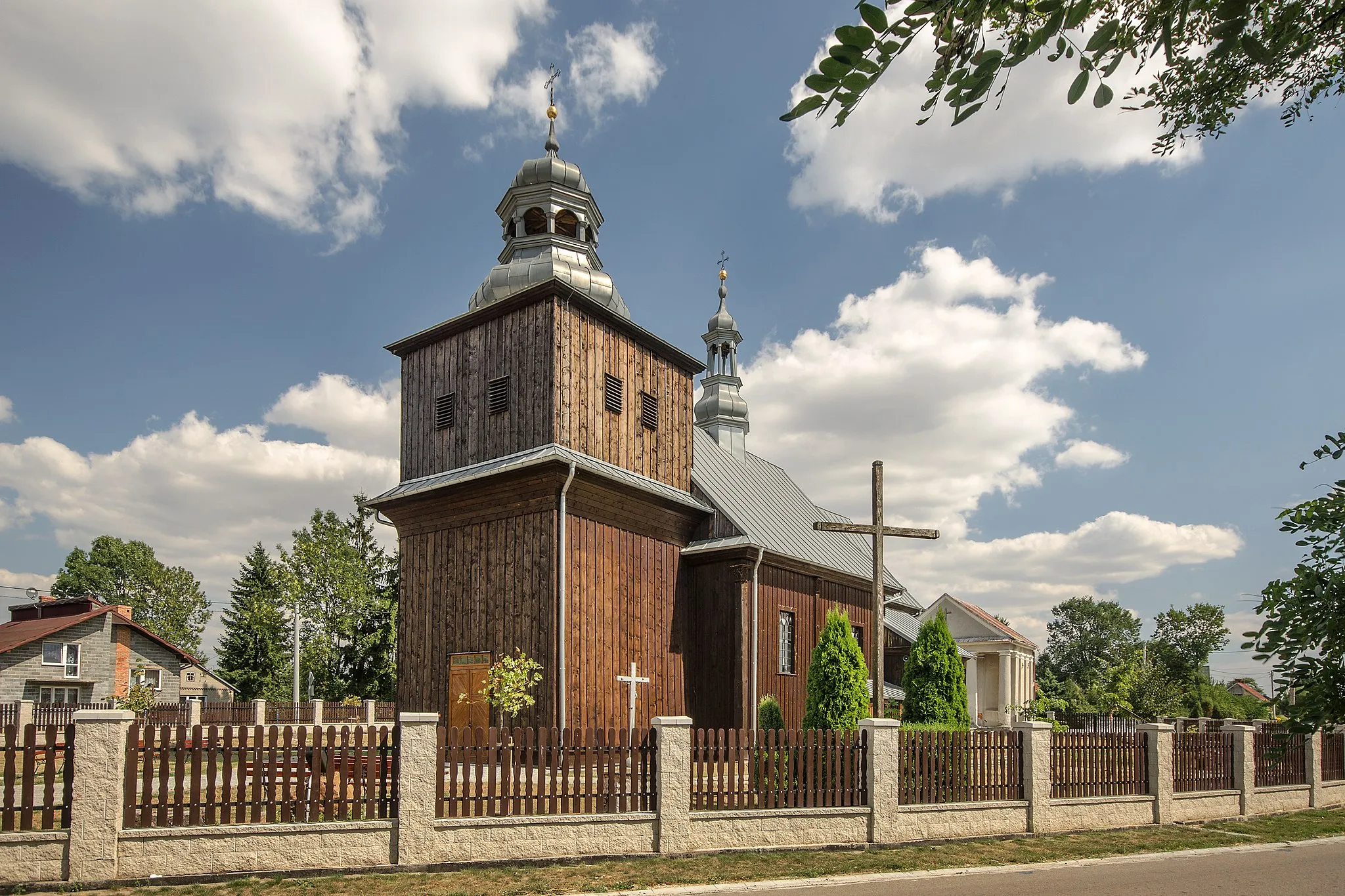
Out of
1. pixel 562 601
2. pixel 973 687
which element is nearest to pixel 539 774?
pixel 562 601

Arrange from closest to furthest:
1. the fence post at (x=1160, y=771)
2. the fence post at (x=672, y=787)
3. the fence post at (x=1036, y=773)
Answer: the fence post at (x=672, y=787), the fence post at (x=1036, y=773), the fence post at (x=1160, y=771)

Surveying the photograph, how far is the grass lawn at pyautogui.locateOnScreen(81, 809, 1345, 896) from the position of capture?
9305 millimetres

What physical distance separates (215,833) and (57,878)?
1.43 metres

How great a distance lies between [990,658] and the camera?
46375 millimetres

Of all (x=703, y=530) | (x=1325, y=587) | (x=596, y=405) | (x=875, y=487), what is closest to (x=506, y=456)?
(x=596, y=405)

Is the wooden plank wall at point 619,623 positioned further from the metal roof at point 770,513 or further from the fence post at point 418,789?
the fence post at point 418,789

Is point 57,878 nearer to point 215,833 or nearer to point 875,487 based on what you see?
point 215,833

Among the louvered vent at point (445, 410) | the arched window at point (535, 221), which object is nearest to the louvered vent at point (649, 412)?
the louvered vent at point (445, 410)

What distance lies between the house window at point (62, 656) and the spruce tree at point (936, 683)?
132 feet

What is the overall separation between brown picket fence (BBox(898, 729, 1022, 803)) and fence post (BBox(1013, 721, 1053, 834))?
9 cm

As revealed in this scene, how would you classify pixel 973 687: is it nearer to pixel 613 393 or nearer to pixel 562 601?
pixel 613 393

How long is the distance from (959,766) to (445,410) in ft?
42.8

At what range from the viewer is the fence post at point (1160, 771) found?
1546 cm

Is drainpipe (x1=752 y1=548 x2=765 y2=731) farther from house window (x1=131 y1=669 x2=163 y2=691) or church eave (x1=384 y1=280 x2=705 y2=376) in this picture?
house window (x1=131 y1=669 x2=163 y2=691)
